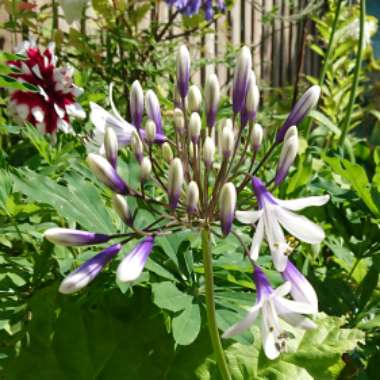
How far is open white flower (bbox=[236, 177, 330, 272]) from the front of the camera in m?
0.72

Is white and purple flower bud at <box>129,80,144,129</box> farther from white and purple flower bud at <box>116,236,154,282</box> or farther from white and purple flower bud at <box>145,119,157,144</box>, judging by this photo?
white and purple flower bud at <box>116,236,154,282</box>

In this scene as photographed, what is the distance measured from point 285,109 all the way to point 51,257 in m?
2.62

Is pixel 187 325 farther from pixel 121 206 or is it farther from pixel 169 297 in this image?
pixel 121 206

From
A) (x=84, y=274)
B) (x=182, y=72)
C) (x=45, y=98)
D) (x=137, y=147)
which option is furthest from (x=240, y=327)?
(x=45, y=98)

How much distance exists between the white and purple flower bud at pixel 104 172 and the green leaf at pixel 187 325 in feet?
0.70

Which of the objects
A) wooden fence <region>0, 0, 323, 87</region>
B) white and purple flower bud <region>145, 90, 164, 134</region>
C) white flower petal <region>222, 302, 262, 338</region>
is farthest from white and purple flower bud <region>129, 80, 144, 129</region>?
wooden fence <region>0, 0, 323, 87</region>

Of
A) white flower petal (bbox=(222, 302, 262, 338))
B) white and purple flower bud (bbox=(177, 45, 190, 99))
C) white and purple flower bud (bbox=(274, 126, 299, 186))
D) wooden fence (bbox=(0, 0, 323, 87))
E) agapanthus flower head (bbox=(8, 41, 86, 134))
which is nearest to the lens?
white flower petal (bbox=(222, 302, 262, 338))

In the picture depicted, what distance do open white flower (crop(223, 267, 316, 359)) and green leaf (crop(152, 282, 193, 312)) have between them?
200 mm

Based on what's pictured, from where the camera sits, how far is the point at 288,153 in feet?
2.60

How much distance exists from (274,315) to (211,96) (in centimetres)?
31

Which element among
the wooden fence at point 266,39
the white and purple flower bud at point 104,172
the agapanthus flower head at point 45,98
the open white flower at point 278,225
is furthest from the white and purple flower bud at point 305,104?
the wooden fence at point 266,39

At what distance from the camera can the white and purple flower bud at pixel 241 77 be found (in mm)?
839

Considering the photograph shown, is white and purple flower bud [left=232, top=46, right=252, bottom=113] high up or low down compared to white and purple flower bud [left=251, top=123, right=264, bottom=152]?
up

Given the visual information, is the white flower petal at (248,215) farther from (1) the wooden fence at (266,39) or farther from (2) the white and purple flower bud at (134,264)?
(1) the wooden fence at (266,39)
